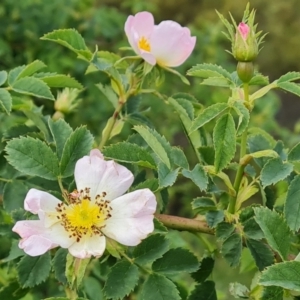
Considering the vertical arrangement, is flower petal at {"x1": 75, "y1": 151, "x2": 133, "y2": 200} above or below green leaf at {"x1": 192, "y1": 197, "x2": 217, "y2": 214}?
above

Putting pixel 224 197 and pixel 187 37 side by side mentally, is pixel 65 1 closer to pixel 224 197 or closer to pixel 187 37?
pixel 187 37

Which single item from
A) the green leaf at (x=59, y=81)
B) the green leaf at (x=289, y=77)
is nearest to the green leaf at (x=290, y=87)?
the green leaf at (x=289, y=77)

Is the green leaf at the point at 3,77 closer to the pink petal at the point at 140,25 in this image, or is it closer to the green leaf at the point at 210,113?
the pink petal at the point at 140,25

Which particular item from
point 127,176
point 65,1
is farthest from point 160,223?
point 65,1

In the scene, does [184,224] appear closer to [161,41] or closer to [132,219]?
[132,219]

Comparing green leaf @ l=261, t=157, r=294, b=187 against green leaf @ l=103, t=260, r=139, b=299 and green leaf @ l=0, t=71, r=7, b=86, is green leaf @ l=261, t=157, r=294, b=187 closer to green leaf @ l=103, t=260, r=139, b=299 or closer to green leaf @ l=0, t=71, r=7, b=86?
green leaf @ l=103, t=260, r=139, b=299

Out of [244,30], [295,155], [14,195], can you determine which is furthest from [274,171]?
[14,195]

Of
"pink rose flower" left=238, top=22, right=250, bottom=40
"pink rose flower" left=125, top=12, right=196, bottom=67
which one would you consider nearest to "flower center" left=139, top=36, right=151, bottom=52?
"pink rose flower" left=125, top=12, right=196, bottom=67
